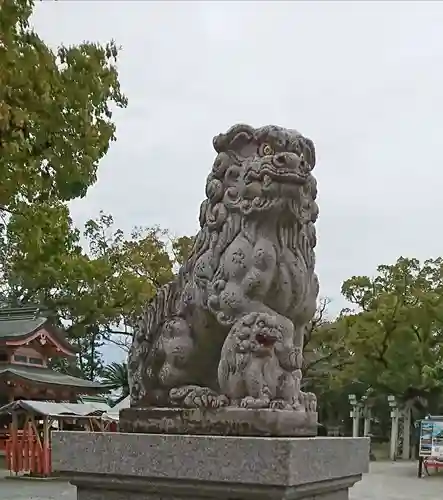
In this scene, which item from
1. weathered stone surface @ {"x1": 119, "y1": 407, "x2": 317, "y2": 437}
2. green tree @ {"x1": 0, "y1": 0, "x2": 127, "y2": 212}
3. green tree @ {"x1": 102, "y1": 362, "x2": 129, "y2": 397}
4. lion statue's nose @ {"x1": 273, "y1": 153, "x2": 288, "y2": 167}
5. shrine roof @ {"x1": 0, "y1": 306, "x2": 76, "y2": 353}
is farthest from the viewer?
green tree @ {"x1": 102, "y1": 362, "x2": 129, "y2": 397}

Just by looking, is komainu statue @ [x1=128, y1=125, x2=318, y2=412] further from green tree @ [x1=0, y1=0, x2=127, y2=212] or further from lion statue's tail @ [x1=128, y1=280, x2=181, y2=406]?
green tree @ [x1=0, y1=0, x2=127, y2=212]

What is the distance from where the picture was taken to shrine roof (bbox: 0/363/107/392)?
2111cm

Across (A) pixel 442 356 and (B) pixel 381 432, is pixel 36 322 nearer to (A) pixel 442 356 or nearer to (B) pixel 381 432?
(A) pixel 442 356

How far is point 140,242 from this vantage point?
2530 cm

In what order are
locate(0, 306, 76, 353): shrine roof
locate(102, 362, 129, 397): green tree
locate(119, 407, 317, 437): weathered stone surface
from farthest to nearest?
locate(102, 362, 129, 397): green tree → locate(0, 306, 76, 353): shrine roof → locate(119, 407, 317, 437): weathered stone surface

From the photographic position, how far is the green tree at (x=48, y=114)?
7.82 metres

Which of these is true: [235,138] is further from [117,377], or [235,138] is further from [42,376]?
[117,377]

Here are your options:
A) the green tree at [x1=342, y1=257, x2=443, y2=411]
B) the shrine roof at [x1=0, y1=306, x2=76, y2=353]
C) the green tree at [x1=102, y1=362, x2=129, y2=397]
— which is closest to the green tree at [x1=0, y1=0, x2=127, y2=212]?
the shrine roof at [x1=0, y1=306, x2=76, y2=353]

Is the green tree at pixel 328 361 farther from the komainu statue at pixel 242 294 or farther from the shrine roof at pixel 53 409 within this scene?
the komainu statue at pixel 242 294

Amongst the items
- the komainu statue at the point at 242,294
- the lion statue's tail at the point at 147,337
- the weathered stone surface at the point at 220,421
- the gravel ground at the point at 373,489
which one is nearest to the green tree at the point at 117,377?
the gravel ground at the point at 373,489

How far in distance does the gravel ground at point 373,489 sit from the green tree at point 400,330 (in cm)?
672

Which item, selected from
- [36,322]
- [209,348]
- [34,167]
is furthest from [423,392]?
[209,348]

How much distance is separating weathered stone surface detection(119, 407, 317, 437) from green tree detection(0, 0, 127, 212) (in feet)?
15.3

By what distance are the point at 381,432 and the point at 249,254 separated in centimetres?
3779
